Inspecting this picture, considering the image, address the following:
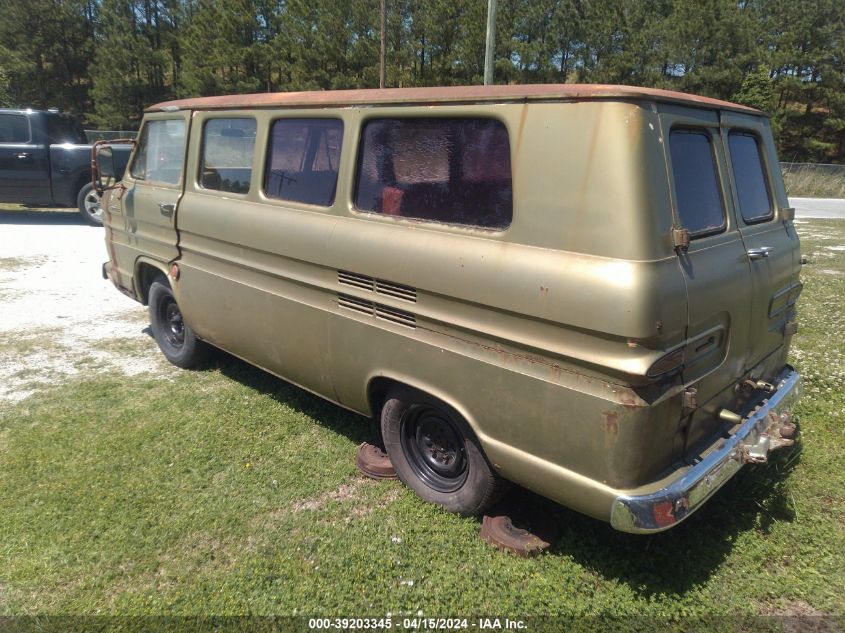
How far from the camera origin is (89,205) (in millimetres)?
11539

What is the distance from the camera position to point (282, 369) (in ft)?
12.4

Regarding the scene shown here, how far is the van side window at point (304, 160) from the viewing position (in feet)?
10.8

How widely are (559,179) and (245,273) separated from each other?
2.24m

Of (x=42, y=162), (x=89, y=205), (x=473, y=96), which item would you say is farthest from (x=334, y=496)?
(x=42, y=162)

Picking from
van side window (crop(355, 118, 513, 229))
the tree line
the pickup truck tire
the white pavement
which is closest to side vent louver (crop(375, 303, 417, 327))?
van side window (crop(355, 118, 513, 229))

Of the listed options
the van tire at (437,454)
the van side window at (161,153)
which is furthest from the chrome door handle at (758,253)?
the van side window at (161,153)

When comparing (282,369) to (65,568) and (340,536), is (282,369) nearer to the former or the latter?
(340,536)

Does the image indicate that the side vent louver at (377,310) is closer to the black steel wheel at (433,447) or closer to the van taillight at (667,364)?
the black steel wheel at (433,447)

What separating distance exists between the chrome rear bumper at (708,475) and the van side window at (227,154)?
293 centimetres

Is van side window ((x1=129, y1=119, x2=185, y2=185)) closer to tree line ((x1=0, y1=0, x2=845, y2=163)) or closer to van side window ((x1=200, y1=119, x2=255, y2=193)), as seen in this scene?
van side window ((x1=200, y1=119, x2=255, y2=193))

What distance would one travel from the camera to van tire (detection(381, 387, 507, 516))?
2855mm

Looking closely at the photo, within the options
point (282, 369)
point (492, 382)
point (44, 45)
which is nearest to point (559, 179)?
point (492, 382)

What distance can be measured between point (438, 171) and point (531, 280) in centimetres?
77

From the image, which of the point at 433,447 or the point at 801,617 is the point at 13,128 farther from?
the point at 801,617
